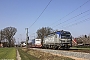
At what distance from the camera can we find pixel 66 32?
4266cm

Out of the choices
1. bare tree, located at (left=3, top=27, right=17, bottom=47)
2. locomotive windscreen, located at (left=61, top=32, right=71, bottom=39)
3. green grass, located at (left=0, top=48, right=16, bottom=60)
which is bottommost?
green grass, located at (left=0, top=48, right=16, bottom=60)

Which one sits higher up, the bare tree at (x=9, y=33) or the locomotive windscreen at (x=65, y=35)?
the bare tree at (x=9, y=33)

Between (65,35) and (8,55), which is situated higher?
(65,35)

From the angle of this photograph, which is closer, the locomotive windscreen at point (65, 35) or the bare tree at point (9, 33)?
the locomotive windscreen at point (65, 35)

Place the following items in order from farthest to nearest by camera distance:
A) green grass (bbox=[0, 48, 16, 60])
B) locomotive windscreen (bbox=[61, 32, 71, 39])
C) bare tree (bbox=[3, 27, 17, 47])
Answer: bare tree (bbox=[3, 27, 17, 47])
locomotive windscreen (bbox=[61, 32, 71, 39])
green grass (bbox=[0, 48, 16, 60])

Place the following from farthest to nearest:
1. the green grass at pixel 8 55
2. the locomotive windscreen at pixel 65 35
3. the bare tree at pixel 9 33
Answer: the bare tree at pixel 9 33 < the locomotive windscreen at pixel 65 35 < the green grass at pixel 8 55

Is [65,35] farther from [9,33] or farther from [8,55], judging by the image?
[9,33]

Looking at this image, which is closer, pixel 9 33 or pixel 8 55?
pixel 8 55

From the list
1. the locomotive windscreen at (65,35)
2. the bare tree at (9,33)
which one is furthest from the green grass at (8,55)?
the bare tree at (9,33)

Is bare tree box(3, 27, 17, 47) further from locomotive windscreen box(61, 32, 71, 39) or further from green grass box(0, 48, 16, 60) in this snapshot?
locomotive windscreen box(61, 32, 71, 39)

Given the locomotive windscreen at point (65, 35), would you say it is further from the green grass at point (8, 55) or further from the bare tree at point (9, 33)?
the bare tree at point (9, 33)

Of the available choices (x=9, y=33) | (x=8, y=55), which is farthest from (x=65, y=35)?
(x=9, y=33)

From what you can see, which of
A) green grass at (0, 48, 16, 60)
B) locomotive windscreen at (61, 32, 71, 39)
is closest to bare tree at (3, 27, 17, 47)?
green grass at (0, 48, 16, 60)

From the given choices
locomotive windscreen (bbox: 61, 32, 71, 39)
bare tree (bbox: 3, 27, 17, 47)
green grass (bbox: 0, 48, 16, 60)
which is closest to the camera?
green grass (bbox: 0, 48, 16, 60)
